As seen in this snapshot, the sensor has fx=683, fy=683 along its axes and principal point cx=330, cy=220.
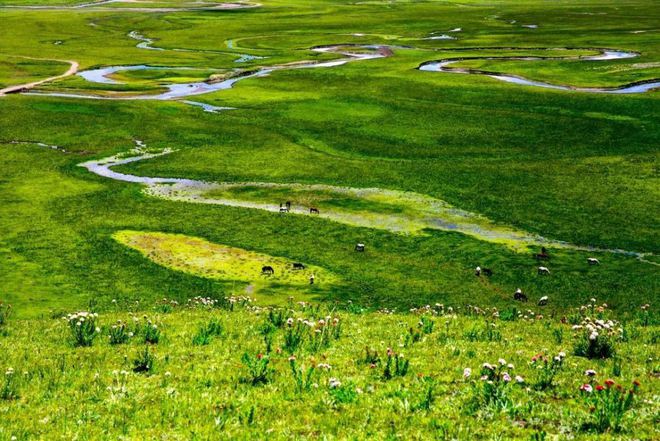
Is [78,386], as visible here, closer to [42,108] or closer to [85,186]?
[85,186]

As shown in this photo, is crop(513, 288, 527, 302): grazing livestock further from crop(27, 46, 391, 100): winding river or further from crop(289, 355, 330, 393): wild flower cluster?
crop(27, 46, 391, 100): winding river

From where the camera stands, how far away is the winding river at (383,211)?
132ft

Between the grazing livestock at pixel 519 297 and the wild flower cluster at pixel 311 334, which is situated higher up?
the wild flower cluster at pixel 311 334

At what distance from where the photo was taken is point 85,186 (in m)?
51.0

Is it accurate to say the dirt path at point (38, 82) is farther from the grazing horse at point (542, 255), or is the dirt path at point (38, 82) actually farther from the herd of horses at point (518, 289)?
the grazing horse at point (542, 255)

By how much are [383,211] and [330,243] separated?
726 cm

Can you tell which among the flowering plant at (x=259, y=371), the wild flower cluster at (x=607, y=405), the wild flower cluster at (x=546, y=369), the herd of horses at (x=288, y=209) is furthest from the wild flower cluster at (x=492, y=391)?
the herd of horses at (x=288, y=209)

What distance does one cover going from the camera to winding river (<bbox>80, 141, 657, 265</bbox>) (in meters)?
40.3

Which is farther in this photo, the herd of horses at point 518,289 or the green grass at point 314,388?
the herd of horses at point 518,289

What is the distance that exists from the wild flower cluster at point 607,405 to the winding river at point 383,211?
27928 millimetres

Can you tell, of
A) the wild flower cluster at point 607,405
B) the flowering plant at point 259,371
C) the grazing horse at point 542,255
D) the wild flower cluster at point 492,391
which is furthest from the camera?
the grazing horse at point 542,255

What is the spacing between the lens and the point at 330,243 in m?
39.2

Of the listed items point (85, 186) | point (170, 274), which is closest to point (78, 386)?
point (170, 274)

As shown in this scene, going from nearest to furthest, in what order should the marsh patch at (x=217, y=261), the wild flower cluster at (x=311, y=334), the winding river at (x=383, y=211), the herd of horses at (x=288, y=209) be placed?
the wild flower cluster at (x=311, y=334) < the marsh patch at (x=217, y=261) < the winding river at (x=383, y=211) < the herd of horses at (x=288, y=209)
